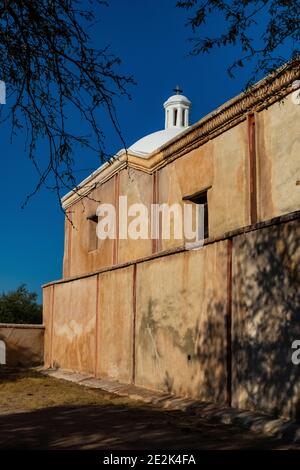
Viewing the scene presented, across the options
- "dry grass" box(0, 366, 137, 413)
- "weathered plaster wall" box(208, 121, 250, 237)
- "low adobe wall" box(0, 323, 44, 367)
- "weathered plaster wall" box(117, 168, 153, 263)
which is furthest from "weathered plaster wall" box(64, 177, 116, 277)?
"weathered plaster wall" box(208, 121, 250, 237)

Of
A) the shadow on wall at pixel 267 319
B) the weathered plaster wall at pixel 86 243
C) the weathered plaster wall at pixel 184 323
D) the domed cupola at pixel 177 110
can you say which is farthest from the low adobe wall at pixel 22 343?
the domed cupola at pixel 177 110

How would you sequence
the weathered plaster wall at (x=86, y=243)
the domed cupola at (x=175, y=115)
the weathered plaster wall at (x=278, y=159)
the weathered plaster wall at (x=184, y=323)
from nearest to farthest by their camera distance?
the weathered plaster wall at (x=184, y=323) < the weathered plaster wall at (x=278, y=159) < the weathered plaster wall at (x=86, y=243) < the domed cupola at (x=175, y=115)

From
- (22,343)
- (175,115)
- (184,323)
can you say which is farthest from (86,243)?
(175,115)

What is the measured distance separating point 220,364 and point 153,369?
2351 millimetres

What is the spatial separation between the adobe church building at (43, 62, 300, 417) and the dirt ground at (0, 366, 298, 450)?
2.07 feet

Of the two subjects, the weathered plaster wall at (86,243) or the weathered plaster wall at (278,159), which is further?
the weathered plaster wall at (86,243)

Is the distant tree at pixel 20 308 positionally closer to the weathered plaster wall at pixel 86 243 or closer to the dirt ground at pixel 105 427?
the weathered plaster wall at pixel 86 243

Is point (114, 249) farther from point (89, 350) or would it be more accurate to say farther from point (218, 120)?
point (218, 120)

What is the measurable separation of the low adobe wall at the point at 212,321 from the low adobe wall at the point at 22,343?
4692 mm

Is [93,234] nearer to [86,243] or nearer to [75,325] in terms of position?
[86,243]

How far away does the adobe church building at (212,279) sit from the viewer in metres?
7.06

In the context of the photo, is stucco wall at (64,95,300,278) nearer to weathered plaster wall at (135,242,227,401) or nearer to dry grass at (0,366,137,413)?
weathered plaster wall at (135,242,227,401)

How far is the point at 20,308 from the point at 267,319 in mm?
32997

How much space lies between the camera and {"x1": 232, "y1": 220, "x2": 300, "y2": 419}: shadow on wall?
6.66m
